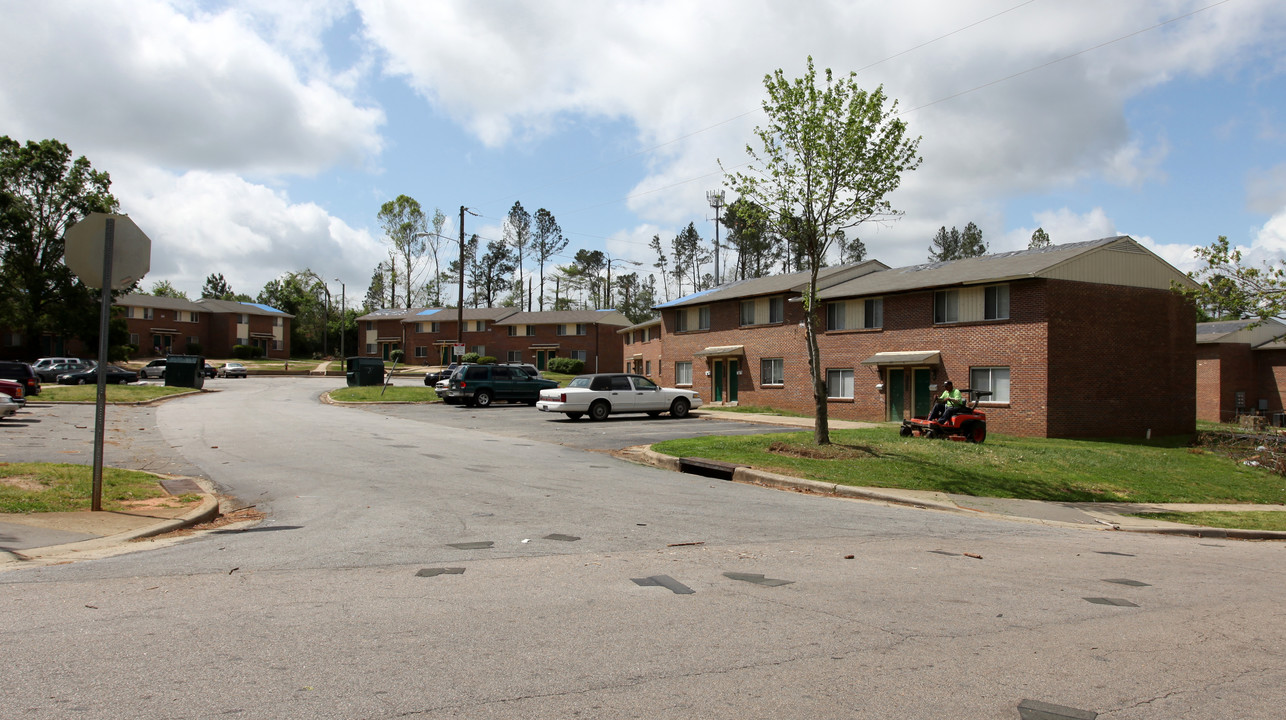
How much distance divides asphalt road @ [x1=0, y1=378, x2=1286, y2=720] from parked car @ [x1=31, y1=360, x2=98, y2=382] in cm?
4763

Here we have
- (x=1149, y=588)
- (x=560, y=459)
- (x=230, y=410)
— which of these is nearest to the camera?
(x=1149, y=588)

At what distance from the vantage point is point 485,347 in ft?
260

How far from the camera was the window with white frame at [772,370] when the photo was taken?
117ft

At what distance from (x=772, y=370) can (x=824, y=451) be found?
1948cm

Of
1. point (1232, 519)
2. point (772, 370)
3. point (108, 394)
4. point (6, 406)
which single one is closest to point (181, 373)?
point (108, 394)

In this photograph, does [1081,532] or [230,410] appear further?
[230,410]

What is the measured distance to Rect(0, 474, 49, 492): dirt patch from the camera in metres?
9.69

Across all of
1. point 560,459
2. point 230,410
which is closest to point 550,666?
point 560,459

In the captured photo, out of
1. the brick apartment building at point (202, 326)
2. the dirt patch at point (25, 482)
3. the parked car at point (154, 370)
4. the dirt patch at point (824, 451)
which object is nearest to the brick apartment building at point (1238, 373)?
the dirt patch at point (824, 451)

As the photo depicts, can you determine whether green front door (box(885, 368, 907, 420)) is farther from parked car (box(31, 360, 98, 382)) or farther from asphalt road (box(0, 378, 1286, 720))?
parked car (box(31, 360, 98, 382))

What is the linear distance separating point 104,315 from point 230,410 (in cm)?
2111

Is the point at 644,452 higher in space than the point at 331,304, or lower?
lower

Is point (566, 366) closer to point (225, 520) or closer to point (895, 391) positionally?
point (895, 391)

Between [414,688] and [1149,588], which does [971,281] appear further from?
[414,688]
